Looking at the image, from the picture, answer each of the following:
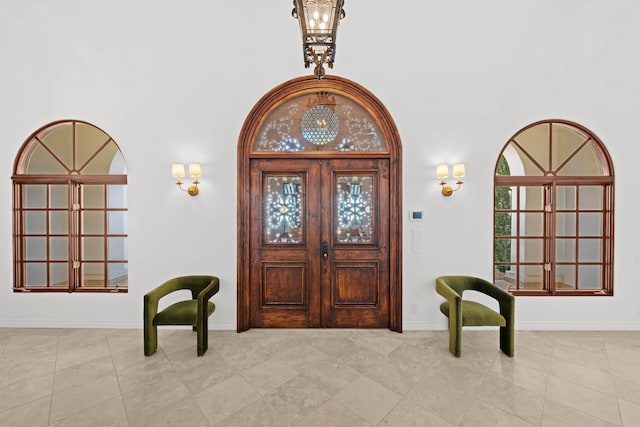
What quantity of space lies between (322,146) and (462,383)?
292cm

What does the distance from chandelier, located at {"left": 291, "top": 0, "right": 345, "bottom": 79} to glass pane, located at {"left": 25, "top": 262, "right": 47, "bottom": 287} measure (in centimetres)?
492

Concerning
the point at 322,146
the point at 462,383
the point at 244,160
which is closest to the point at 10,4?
the point at 244,160

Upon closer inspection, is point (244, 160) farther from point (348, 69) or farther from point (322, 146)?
point (348, 69)

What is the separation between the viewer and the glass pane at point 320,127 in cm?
357

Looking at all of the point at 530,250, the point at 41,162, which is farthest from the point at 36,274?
the point at 530,250

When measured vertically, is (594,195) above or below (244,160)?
below

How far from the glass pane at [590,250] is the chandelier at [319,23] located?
15.0 feet

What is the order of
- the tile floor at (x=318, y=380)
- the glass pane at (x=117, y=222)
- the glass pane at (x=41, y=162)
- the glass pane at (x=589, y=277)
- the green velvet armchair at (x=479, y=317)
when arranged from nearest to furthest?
the tile floor at (x=318, y=380) < the green velvet armchair at (x=479, y=317) < the glass pane at (x=41, y=162) < the glass pane at (x=589, y=277) < the glass pane at (x=117, y=222)

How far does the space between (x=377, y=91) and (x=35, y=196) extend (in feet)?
16.4

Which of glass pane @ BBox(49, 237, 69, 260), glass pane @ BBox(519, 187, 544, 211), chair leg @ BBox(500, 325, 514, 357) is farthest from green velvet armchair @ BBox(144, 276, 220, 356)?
glass pane @ BBox(519, 187, 544, 211)

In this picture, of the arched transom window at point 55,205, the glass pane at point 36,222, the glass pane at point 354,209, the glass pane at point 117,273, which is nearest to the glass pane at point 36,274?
the arched transom window at point 55,205

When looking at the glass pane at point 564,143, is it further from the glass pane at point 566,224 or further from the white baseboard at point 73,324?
the white baseboard at point 73,324

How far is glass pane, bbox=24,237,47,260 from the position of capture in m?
3.87

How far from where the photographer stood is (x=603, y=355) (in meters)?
2.91
